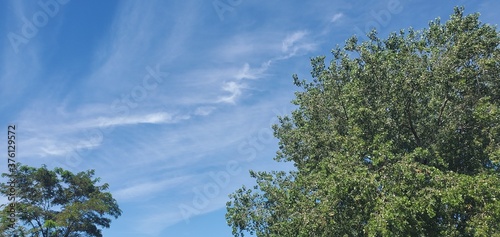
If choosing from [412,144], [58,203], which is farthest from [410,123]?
[58,203]

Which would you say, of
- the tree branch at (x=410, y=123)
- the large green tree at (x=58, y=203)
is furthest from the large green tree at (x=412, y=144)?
the large green tree at (x=58, y=203)

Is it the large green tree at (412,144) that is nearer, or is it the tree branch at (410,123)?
the large green tree at (412,144)

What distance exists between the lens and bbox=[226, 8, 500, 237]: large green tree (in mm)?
17047

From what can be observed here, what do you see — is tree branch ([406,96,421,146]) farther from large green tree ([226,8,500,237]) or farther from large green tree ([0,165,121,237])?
large green tree ([0,165,121,237])

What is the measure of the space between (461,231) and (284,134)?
18.1 metres

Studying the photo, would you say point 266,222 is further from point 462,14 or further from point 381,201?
point 462,14

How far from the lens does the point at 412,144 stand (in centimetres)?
2231

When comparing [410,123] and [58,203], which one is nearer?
[410,123]

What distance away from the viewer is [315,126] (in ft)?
91.8

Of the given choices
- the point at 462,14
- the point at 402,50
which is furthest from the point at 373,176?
the point at 462,14

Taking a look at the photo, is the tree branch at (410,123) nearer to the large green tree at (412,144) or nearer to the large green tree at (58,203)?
the large green tree at (412,144)

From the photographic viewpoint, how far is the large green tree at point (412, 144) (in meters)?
17.0

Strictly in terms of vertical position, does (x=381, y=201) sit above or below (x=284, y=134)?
below

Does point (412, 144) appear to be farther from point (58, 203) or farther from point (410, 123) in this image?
point (58, 203)
